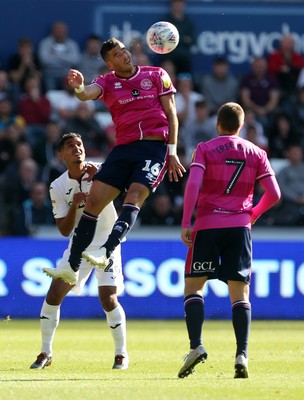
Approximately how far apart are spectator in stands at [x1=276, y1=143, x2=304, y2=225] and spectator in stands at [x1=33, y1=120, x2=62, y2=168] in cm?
389

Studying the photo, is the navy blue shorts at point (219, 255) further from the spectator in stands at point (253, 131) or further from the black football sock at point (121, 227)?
the spectator in stands at point (253, 131)

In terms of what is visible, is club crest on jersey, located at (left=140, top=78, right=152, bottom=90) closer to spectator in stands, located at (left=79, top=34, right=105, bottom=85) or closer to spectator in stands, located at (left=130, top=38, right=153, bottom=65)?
spectator in stands, located at (left=130, top=38, right=153, bottom=65)

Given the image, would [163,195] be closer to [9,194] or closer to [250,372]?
[9,194]

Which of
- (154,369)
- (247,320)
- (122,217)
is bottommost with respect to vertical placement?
(154,369)

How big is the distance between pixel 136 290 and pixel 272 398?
9.44 metres

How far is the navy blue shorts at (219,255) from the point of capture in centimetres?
961

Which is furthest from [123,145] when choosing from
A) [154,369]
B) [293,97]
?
[293,97]

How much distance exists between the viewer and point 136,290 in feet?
58.0

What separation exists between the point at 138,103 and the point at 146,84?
203 mm

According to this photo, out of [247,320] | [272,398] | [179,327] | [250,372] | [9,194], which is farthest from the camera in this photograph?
[9,194]

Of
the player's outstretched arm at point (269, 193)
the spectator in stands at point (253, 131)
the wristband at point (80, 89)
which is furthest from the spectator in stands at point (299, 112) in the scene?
the player's outstretched arm at point (269, 193)

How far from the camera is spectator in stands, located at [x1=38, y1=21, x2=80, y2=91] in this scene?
71.2ft

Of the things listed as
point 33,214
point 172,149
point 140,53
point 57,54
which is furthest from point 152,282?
point 172,149

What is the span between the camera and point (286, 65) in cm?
2233
